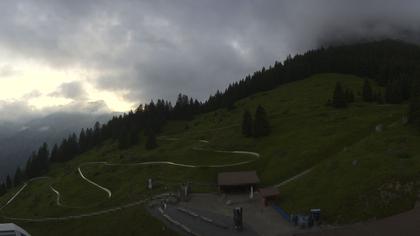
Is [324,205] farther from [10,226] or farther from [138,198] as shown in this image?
[10,226]

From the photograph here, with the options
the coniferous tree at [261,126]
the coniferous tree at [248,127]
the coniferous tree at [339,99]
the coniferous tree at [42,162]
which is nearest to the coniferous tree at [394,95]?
the coniferous tree at [339,99]

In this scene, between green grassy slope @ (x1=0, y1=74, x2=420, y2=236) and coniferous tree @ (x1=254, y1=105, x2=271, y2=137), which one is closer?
green grassy slope @ (x1=0, y1=74, x2=420, y2=236)

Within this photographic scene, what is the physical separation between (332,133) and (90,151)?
122432 mm

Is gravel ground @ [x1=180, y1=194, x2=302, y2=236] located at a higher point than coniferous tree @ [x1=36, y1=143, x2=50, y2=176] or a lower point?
lower

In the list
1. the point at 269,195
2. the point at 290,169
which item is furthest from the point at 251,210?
the point at 290,169

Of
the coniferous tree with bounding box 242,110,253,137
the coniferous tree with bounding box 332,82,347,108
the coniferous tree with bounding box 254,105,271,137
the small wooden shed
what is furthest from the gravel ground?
the coniferous tree with bounding box 332,82,347,108

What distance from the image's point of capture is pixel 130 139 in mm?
160750

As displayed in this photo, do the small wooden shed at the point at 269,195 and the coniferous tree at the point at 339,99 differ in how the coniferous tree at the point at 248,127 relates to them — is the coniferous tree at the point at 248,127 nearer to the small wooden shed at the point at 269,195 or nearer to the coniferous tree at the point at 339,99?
the coniferous tree at the point at 339,99

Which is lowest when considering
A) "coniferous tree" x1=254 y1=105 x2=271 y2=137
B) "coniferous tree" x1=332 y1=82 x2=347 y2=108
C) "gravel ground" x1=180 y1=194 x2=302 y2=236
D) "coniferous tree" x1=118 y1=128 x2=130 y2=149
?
"gravel ground" x1=180 y1=194 x2=302 y2=236

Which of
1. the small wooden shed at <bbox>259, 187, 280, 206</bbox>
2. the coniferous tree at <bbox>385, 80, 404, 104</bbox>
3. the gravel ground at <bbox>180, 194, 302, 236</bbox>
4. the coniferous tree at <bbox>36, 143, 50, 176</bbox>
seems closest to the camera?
the gravel ground at <bbox>180, 194, 302, 236</bbox>

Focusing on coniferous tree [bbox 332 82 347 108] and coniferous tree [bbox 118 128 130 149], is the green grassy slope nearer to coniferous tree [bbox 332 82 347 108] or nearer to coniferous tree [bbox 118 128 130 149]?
coniferous tree [bbox 332 82 347 108]

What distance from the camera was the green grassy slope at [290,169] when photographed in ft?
189

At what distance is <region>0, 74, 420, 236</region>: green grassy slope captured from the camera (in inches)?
2263

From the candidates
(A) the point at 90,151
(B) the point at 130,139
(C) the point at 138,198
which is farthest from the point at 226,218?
(A) the point at 90,151
